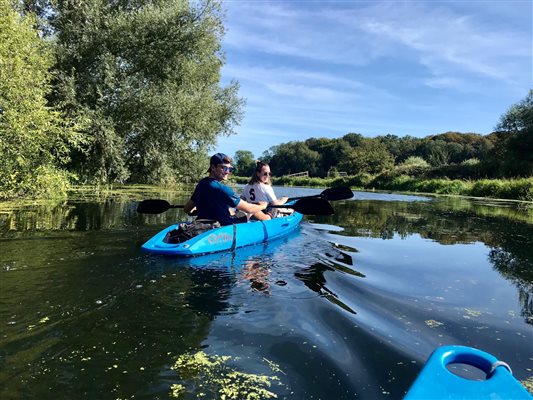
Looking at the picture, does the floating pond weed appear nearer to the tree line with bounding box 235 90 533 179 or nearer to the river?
the river

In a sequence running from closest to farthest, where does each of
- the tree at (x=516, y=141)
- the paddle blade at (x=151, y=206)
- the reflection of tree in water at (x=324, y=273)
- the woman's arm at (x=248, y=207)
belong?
the reflection of tree in water at (x=324, y=273) < the woman's arm at (x=248, y=207) < the paddle blade at (x=151, y=206) < the tree at (x=516, y=141)

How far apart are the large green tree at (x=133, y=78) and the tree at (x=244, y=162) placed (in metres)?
69.6

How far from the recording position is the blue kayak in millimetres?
5480

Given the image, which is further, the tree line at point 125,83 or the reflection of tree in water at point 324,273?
the tree line at point 125,83

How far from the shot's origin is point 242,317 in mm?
3463

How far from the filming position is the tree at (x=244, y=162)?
298ft

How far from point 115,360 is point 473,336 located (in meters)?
2.83

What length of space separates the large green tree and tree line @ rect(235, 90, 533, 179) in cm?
2422

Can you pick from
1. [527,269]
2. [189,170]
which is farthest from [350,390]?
[189,170]

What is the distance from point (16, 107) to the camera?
7.68 metres

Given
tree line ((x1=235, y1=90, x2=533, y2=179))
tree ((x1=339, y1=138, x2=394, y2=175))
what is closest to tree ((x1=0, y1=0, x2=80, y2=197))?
tree line ((x1=235, y1=90, x2=533, y2=179))

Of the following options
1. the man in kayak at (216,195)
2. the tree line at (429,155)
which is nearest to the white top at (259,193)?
the man in kayak at (216,195)

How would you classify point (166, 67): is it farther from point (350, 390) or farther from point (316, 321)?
point (350, 390)

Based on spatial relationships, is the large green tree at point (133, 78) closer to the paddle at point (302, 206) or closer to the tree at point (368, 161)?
the paddle at point (302, 206)
